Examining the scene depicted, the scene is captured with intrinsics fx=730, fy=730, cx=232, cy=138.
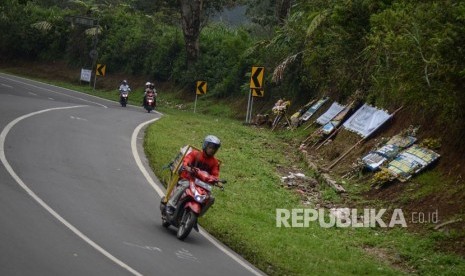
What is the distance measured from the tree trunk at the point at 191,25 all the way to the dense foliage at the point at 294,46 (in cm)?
69

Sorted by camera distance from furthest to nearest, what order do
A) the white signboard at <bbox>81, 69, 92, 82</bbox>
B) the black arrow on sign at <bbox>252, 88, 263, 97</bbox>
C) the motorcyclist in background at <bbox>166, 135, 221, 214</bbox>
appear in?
the white signboard at <bbox>81, 69, 92, 82</bbox> → the black arrow on sign at <bbox>252, 88, 263, 97</bbox> → the motorcyclist in background at <bbox>166, 135, 221, 214</bbox>

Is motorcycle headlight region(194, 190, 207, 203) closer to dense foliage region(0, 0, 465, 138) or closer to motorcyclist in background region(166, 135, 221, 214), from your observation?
motorcyclist in background region(166, 135, 221, 214)

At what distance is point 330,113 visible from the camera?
2511 cm

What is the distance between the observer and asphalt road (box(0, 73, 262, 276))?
9.75 m

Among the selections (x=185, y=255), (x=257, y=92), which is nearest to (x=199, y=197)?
(x=185, y=255)

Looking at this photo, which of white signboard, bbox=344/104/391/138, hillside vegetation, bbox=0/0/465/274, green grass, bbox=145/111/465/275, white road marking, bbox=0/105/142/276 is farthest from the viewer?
white signboard, bbox=344/104/391/138

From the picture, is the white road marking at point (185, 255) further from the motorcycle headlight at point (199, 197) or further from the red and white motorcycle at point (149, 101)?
the red and white motorcycle at point (149, 101)

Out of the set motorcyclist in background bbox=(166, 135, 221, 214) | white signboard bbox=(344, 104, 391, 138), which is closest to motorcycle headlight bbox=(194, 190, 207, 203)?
motorcyclist in background bbox=(166, 135, 221, 214)

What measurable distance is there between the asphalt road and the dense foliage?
6.02 meters

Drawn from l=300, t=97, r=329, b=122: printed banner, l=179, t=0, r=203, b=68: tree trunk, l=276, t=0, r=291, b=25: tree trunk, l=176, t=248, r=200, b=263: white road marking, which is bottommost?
l=176, t=248, r=200, b=263: white road marking

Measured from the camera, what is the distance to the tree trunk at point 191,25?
42.8m

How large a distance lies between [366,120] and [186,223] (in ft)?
33.4

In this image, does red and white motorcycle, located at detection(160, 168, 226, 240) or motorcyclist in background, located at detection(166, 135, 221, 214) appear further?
motorcyclist in background, located at detection(166, 135, 221, 214)

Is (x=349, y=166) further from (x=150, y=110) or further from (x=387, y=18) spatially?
(x=150, y=110)
